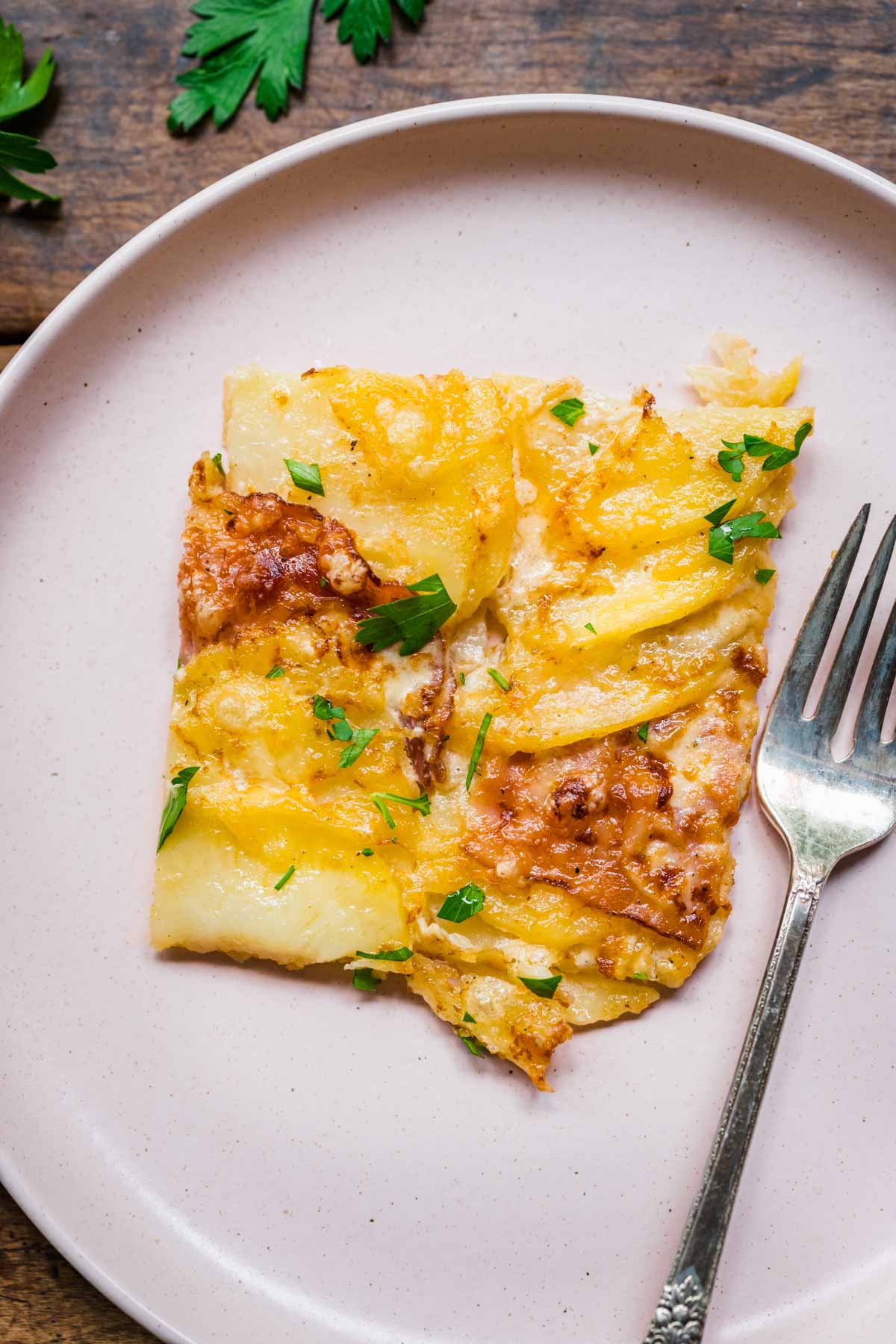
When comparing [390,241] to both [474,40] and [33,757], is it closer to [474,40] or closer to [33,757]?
[474,40]

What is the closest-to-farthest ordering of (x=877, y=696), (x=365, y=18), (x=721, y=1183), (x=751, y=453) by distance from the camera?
(x=721, y=1183) → (x=751, y=453) → (x=877, y=696) → (x=365, y=18)

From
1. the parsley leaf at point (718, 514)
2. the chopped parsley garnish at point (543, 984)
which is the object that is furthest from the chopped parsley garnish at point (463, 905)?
the parsley leaf at point (718, 514)

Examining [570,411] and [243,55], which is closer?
[570,411]

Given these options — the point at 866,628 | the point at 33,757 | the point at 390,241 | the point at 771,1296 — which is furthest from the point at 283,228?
the point at 771,1296

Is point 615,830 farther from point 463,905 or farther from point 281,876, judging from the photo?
point 281,876

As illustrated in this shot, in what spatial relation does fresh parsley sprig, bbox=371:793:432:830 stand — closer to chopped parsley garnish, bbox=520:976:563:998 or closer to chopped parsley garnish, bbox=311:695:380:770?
chopped parsley garnish, bbox=311:695:380:770

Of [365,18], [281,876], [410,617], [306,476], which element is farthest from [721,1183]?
[365,18]

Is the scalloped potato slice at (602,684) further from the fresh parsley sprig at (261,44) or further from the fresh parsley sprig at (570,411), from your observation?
the fresh parsley sprig at (261,44)
